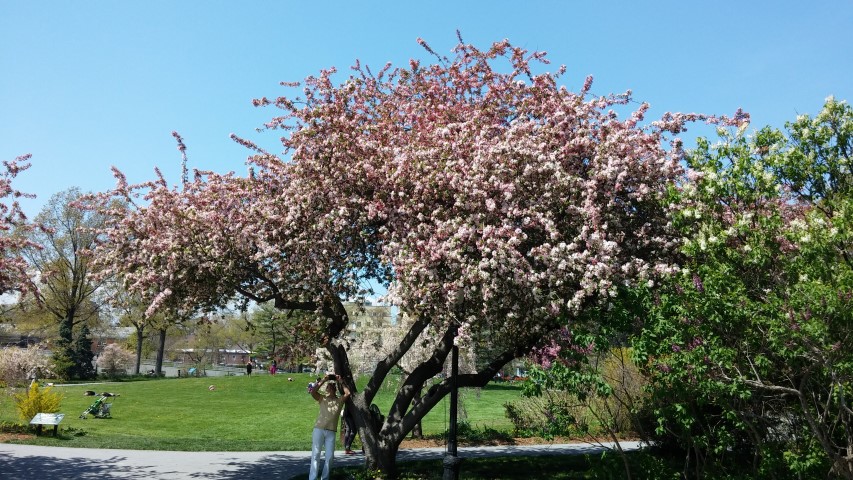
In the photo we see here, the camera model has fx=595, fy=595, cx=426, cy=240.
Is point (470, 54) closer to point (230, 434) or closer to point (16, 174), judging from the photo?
point (16, 174)

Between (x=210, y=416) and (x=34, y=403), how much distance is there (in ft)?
33.0

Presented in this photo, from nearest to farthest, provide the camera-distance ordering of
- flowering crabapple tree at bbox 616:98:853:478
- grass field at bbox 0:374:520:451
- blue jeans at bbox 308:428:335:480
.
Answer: flowering crabapple tree at bbox 616:98:853:478 < blue jeans at bbox 308:428:335:480 < grass field at bbox 0:374:520:451

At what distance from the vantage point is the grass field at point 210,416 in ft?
57.3

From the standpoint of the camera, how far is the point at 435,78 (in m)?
11.6

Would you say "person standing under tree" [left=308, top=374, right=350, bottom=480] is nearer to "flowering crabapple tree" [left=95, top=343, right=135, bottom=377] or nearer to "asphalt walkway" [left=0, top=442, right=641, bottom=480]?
"asphalt walkway" [left=0, top=442, right=641, bottom=480]

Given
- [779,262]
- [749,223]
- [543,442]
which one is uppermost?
[749,223]

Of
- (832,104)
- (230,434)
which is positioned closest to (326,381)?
(832,104)

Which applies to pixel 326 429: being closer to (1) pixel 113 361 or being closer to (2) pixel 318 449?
(2) pixel 318 449

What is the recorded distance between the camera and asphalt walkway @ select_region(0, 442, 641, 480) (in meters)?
11.7

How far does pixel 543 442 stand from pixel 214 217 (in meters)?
12.4

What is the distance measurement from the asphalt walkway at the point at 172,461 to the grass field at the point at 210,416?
4.25 ft

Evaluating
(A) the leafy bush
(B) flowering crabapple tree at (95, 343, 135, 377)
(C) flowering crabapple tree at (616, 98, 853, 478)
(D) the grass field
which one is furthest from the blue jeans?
(B) flowering crabapple tree at (95, 343, 135, 377)

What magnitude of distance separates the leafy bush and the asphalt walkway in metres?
2.11

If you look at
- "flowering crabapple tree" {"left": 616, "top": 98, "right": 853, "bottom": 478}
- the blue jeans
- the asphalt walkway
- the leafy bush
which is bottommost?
the asphalt walkway
